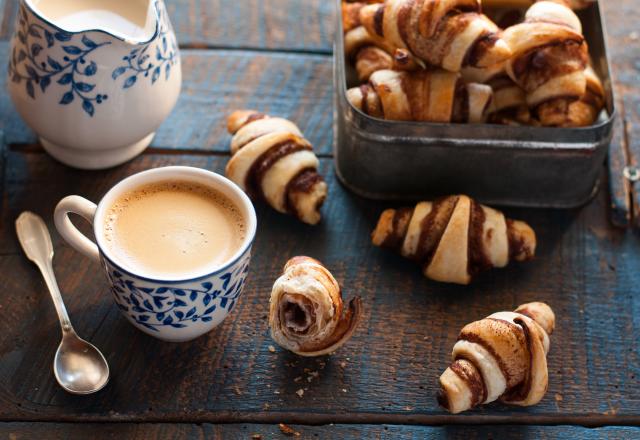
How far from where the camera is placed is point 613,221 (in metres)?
1.31

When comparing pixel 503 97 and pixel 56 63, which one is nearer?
pixel 56 63

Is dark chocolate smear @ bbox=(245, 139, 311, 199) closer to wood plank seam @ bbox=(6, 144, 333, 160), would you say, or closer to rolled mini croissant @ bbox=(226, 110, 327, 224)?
rolled mini croissant @ bbox=(226, 110, 327, 224)

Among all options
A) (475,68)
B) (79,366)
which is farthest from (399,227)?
(79,366)

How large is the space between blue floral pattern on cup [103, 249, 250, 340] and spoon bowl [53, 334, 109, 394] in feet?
0.24

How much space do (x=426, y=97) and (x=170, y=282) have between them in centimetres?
48

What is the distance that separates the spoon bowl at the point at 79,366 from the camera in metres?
1.04

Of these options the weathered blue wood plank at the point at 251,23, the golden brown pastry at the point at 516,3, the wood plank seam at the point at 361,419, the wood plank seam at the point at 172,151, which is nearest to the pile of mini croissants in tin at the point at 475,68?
the golden brown pastry at the point at 516,3

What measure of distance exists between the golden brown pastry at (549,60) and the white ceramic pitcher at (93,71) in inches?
19.5

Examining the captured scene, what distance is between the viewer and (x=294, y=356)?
1.10m

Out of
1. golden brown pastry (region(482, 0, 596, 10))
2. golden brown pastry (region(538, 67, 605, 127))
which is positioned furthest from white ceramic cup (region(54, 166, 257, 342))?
golden brown pastry (region(482, 0, 596, 10))

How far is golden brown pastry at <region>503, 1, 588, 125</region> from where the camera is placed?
3.92 feet

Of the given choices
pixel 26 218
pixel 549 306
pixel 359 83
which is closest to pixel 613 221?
pixel 549 306

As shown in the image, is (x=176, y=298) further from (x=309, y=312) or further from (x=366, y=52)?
(x=366, y=52)

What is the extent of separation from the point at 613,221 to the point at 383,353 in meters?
0.45
